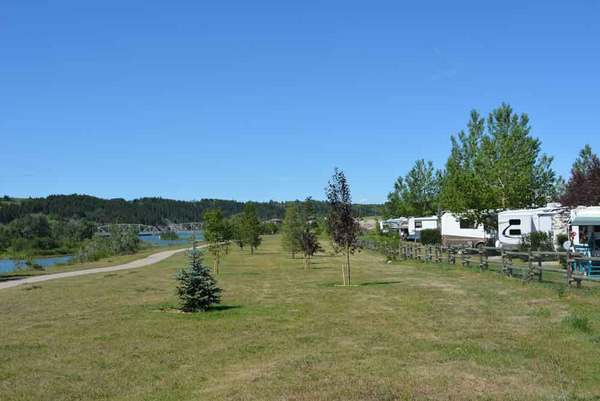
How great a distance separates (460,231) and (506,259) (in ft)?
74.8

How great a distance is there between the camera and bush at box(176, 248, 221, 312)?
46.1ft

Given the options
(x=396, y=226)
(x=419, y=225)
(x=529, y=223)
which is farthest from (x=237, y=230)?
(x=529, y=223)

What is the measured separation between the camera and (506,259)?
2064 centimetres

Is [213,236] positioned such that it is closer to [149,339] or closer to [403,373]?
[149,339]

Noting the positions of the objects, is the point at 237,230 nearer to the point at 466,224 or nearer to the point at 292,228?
the point at 292,228

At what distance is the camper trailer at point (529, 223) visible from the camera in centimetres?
3106

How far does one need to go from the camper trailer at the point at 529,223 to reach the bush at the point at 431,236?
14988 mm

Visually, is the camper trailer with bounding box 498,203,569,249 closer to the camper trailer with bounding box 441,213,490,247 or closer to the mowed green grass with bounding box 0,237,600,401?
the camper trailer with bounding box 441,213,490,247

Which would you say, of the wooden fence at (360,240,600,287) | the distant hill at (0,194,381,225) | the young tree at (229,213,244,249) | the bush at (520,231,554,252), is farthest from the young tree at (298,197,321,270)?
the distant hill at (0,194,381,225)

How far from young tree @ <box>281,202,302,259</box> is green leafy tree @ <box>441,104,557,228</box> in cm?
1114

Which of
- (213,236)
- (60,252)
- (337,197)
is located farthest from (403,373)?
(60,252)

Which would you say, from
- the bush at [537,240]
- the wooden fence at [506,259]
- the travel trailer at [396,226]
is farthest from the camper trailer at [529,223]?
the travel trailer at [396,226]

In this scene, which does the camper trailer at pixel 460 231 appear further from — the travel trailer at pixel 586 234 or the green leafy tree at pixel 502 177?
the travel trailer at pixel 586 234

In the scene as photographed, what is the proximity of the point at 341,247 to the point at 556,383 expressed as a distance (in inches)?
548
